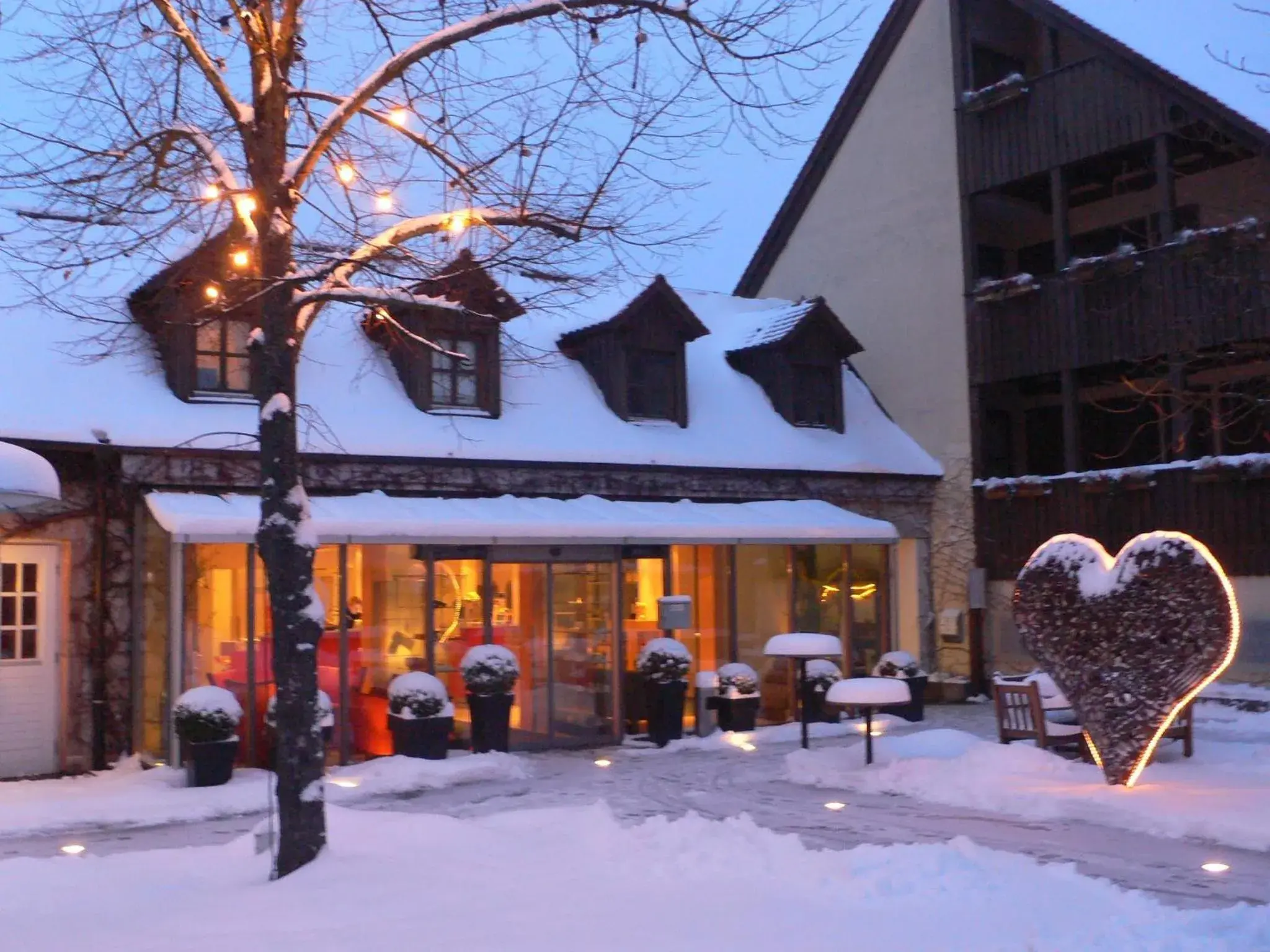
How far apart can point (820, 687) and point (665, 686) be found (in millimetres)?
2204

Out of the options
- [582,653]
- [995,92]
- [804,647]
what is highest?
[995,92]

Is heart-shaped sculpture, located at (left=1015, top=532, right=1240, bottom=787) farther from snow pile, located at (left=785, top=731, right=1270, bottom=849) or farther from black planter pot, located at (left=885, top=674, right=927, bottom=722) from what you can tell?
black planter pot, located at (left=885, top=674, right=927, bottom=722)

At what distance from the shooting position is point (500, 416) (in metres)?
15.6

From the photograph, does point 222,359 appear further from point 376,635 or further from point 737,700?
point 737,700

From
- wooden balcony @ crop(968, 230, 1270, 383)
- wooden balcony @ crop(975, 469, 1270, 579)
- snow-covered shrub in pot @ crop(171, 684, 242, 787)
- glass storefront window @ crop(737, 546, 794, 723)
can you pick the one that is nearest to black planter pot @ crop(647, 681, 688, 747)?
glass storefront window @ crop(737, 546, 794, 723)

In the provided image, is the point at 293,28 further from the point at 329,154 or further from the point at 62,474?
the point at 62,474

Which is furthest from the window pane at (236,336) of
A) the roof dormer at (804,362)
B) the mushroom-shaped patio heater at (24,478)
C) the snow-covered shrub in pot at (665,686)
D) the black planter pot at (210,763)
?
the roof dormer at (804,362)

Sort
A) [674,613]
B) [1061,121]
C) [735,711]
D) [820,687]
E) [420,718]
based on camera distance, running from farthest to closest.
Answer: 1. [1061,121]
2. [820,687]
3. [735,711]
4. [674,613]
5. [420,718]

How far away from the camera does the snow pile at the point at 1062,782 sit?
908 centimetres

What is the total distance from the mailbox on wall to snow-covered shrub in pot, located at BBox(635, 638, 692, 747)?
20cm

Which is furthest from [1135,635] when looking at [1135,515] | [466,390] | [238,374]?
[238,374]

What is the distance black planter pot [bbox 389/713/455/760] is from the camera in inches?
495

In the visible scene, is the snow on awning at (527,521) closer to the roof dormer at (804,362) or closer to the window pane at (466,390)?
the window pane at (466,390)

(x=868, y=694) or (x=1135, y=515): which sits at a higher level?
(x=1135, y=515)
